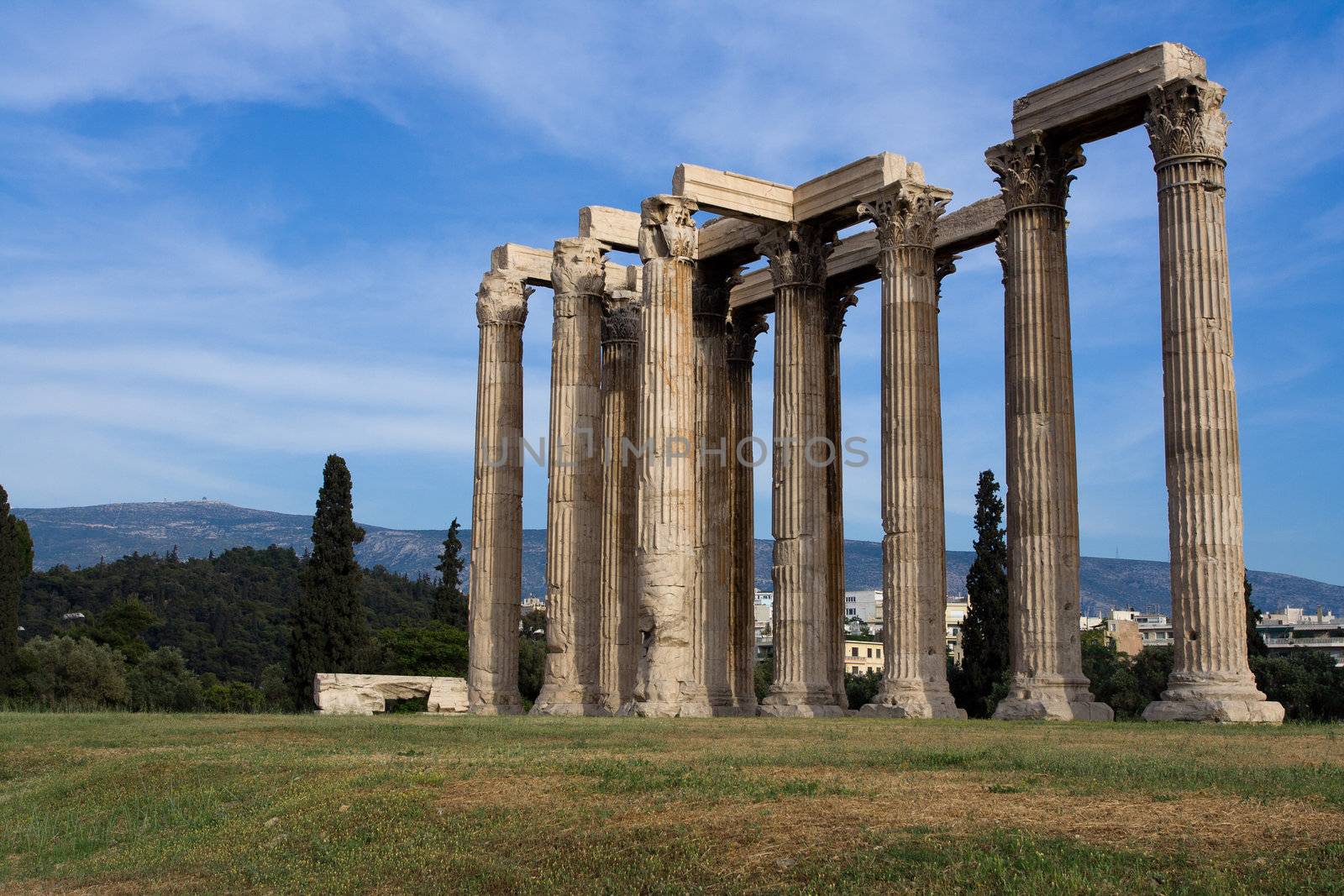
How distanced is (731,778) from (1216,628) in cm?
1621

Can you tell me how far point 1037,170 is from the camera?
35.8 m

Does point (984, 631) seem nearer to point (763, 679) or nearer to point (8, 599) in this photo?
point (763, 679)

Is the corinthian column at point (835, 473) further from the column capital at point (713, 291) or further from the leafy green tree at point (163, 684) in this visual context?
the leafy green tree at point (163, 684)

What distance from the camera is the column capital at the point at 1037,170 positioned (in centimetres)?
3562

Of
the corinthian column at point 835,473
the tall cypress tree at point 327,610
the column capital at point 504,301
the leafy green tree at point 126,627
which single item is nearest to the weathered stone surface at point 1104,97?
the corinthian column at point 835,473

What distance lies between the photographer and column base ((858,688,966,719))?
36.3 meters

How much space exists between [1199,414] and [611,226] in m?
21.0

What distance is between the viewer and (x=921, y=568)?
37562 millimetres

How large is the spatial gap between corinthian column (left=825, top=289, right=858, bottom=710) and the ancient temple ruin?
10cm

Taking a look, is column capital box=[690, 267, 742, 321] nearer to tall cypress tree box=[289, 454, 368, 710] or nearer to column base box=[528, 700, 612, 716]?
column base box=[528, 700, 612, 716]

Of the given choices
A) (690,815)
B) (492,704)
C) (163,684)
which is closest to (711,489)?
(492,704)

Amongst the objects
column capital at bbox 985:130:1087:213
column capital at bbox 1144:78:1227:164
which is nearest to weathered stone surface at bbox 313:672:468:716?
column capital at bbox 985:130:1087:213

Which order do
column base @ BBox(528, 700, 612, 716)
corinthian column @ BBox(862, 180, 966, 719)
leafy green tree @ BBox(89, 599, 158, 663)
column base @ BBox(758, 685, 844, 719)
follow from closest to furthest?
corinthian column @ BBox(862, 180, 966, 719)
column base @ BBox(758, 685, 844, 719)
column base @ BBox(528, 700, 612, 716)
leafy green tree @ BBox(89, 599, 158, 663)

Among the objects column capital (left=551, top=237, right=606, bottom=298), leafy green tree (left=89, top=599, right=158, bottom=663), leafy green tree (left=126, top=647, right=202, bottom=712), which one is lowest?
leafy green tree (left=126, top=647, right=202, bottom=712)
